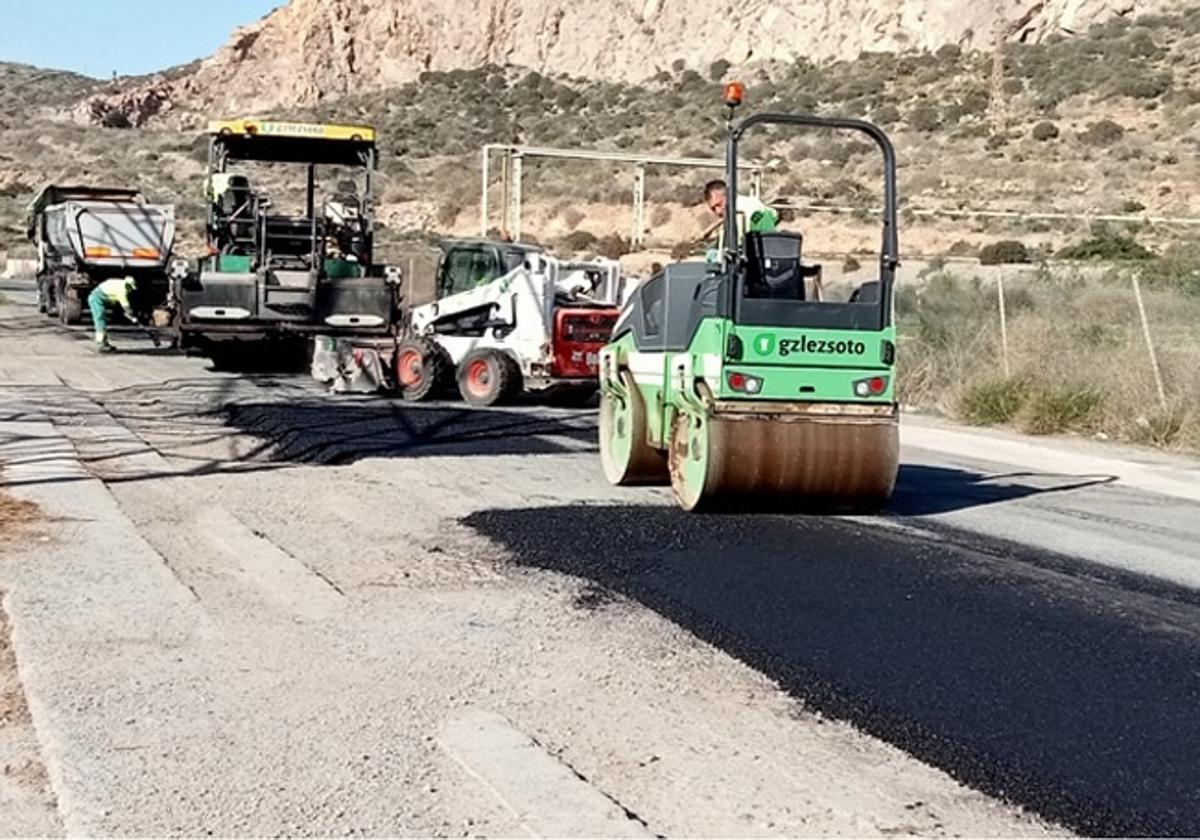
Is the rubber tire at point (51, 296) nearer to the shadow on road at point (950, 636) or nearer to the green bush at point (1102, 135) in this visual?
the shadow on road at point (950, 636)

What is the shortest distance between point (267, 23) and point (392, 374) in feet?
268

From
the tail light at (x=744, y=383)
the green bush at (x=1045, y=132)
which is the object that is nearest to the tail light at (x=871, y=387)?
the tail light at (x=744, y=383)

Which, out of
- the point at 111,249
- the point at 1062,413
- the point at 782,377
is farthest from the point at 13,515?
the point at 111,249

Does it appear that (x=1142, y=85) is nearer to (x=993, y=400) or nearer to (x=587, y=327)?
(x=993, y=400)

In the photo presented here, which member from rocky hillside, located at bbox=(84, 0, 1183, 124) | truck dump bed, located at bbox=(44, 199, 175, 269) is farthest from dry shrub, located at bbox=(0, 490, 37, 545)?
rocky hillside, located at bbox=(84, 0, 1183, 124)

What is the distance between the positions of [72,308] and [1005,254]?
19786 mm

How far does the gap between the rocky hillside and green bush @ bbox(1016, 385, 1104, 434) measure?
50046 millimetres

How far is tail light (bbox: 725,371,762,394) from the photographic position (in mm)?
9930

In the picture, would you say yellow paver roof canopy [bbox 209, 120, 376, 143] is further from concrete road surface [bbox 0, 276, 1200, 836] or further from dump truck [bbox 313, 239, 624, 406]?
concrete road surface [bbox 0, 276, 1200, 836]

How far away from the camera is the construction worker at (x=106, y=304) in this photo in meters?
24.6

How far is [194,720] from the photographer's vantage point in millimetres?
5859

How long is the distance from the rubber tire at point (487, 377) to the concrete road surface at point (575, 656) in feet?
17.0

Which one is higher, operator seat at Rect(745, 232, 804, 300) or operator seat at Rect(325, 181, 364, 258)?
operator seat at Rect(325, 181, 364, 258)

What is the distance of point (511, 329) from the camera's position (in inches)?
710
